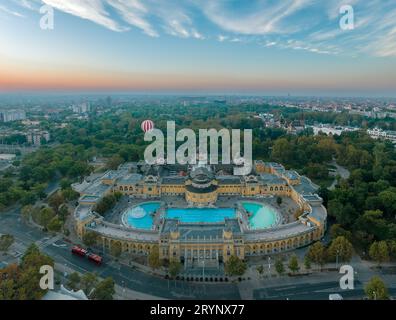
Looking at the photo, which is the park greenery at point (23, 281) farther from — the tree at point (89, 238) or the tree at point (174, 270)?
the tree at point (174, 270)

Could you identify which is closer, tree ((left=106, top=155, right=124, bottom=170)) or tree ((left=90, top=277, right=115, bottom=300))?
tree ((left=90, top=277, right=115, bottom=300))

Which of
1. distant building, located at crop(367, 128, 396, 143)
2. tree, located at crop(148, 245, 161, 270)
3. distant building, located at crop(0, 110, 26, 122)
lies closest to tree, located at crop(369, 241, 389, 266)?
tree, located at crop(148, 245, 161, 270)

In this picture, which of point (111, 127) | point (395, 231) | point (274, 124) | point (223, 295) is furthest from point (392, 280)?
point (111, 127)

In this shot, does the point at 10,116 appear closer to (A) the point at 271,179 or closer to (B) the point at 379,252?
(A) the point at 271,179

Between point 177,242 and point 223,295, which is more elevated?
point 177,242

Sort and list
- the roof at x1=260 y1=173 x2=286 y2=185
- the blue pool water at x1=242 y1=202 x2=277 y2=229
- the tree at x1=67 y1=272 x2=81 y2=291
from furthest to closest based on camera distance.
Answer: the roof at x1=260 y1=173 x2=286 y2=185
the blue pool water at x1=242 y1=202 x2=277 y2=229
the tree at x1=67 y1=272 x2=81 y2=291

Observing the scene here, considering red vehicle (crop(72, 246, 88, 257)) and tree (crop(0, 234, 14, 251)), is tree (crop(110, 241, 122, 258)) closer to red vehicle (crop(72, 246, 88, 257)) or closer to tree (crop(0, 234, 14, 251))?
red vehicle (crop(72, 246, 88, 257))
